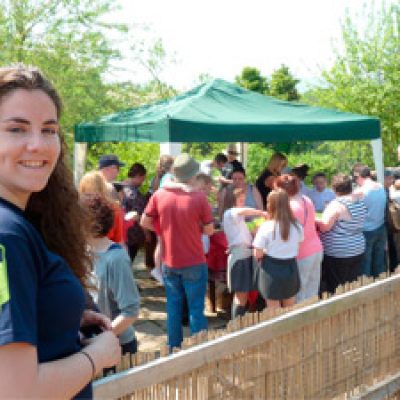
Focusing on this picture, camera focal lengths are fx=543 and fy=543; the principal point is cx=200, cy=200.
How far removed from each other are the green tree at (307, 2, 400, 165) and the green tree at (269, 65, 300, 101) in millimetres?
21562

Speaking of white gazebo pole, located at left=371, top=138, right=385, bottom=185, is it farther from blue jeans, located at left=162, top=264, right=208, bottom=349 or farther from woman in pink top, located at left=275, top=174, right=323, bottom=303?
blue jeans, located at left=162, top=264, right=208, bottom=349

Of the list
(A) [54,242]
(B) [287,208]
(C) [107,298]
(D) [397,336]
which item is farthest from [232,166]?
(A) [54,242]

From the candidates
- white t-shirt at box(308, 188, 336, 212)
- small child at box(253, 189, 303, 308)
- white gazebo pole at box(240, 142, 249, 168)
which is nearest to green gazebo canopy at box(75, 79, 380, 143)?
white t-shirt at box(308, 188, 336, 212)

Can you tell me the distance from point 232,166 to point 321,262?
3.21 metres

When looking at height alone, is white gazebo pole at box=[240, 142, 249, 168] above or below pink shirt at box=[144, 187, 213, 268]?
above

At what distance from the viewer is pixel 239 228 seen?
4.75 m

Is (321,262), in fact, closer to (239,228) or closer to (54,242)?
(239,228)

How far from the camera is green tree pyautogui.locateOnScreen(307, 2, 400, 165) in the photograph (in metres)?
15.6

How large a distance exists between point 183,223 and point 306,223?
1114 millimetres

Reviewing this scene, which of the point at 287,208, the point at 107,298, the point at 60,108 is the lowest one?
the point at 107,298

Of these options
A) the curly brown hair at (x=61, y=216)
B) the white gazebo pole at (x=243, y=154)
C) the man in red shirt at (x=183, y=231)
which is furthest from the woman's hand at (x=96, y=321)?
the white gazebo pole at (x=243, y=154)

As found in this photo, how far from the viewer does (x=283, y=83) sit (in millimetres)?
38938

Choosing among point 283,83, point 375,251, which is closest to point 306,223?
point 375,251

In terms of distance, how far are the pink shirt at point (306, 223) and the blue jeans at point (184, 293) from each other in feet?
2.95
